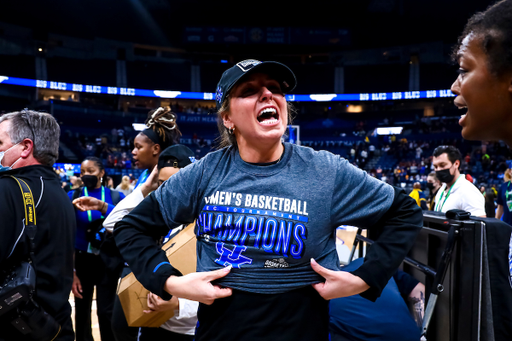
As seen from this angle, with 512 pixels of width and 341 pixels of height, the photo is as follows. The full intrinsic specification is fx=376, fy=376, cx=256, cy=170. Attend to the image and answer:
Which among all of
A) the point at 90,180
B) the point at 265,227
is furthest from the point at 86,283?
the point at 265,227

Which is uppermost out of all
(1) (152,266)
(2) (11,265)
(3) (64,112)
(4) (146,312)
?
(3) (64,112)

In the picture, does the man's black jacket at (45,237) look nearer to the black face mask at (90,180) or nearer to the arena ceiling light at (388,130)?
the black face mask at (90,180)

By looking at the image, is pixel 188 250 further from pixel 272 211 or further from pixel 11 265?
pixel 11 265

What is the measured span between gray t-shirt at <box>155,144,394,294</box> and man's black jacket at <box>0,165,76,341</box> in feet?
3.17

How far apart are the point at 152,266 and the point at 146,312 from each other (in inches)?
23.2

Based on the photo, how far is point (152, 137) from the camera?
2932 millimetres

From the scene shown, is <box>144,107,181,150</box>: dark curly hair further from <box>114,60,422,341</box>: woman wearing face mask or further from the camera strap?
<box>114,60,422,341</box>: woman wearing face mask

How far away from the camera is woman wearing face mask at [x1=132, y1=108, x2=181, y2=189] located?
290cm

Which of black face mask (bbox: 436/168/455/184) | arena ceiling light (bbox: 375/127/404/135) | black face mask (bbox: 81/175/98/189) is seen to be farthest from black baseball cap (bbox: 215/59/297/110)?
arena ceiling light (bbox: 375/127/404/135)

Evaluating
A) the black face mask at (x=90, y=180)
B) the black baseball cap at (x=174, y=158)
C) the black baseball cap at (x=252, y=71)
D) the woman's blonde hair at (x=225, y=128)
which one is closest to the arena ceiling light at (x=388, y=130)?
the black face mask at (x=90, y=180)

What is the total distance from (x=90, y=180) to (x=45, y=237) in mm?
1948

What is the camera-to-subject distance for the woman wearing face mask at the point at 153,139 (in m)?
2.90

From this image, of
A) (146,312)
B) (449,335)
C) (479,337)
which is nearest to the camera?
(479,337)

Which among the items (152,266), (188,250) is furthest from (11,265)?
(152,266)
